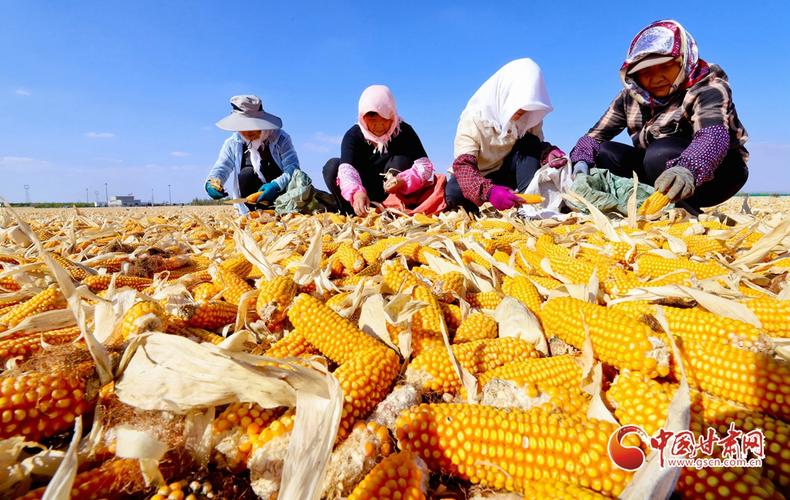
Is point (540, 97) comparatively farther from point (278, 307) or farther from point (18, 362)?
point (18, 362)

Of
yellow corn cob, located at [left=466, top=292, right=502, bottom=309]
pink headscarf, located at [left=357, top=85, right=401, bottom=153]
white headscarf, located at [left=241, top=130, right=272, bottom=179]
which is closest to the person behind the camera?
yellow corn cob, located at [left=466, top=292, right=502, bottom=309]

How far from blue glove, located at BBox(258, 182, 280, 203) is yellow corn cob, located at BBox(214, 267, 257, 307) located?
5.67m

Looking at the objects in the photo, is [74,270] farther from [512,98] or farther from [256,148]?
[256,148]

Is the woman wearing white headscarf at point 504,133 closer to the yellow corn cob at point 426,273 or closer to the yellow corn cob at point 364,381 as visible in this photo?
the yellow corn cob at point 426,273

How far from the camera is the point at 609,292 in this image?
1.95m

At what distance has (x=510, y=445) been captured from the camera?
3.13 ft

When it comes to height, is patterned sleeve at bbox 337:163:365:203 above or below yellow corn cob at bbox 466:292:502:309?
above

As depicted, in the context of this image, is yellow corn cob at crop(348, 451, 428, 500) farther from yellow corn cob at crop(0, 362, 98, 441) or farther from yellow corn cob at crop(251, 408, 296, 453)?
yellow corn cob at crop(0, 362, 98, 441)

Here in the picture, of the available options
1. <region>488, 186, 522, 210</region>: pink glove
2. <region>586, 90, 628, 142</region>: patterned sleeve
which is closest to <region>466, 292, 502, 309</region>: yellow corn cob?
<region>488, 186, 522, 210</region>: pink glove

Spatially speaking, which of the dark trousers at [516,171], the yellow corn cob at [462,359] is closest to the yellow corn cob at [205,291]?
the yellow corn cob at [462,359]

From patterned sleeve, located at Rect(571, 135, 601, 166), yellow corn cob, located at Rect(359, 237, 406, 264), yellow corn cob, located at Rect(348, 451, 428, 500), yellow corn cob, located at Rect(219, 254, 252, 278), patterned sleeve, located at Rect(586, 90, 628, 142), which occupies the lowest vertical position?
yellow corn cob, located at Rect(348, 451, 428, 500)

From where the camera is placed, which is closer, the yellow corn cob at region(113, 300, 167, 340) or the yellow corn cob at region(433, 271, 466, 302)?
the yellow corn cob at region(113, 300, 167, 340)

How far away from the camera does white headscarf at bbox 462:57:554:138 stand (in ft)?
19.3

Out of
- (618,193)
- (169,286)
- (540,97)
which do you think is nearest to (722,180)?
(618,193)
